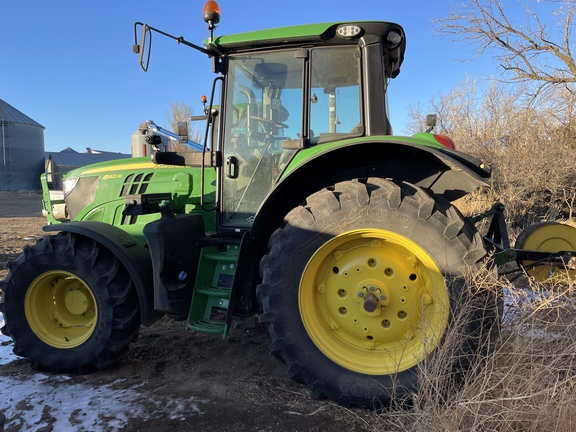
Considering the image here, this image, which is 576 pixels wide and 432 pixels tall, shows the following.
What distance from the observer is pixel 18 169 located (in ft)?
103

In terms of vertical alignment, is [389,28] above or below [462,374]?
above

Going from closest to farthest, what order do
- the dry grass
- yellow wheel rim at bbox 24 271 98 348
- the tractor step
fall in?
1. the dry grass
2. the tractor step
3. yellow wheel rim at bbox 24 271 98 348

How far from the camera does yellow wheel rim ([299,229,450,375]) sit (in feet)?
8.47

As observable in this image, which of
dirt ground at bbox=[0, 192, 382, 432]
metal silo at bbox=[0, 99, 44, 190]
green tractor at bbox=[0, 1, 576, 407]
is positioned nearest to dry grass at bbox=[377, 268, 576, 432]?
green tractor at bbox=[0, 1, 576, 407]

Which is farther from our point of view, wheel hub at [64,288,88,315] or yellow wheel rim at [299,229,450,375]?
wheel hub at [64,288,88,315]

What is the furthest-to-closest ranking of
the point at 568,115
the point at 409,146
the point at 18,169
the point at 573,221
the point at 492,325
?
the point at 18,169 < the point at 568,115 < the point at 573,221 < the point at 409,146 < the point at 492,325

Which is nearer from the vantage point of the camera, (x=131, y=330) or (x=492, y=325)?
(x=492, y=325)

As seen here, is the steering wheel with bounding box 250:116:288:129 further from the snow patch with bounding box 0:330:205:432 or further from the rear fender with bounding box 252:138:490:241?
the snow patch with bounding box 0:330:205:432

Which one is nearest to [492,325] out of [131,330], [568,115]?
[131,330]

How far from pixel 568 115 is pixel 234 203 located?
328 inches

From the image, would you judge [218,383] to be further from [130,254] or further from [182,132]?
[182,132]

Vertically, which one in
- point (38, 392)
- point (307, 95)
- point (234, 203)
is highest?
point (307, 95)

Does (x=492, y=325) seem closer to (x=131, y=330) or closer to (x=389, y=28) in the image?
(x=389, y=28)

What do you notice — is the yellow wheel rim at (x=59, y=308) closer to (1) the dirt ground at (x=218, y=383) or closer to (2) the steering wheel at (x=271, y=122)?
(1) the dirt ground at (x=218, y=383)
